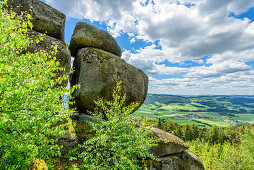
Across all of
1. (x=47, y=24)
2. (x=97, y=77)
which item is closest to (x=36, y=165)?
(x=97, y=77)

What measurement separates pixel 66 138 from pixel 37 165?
6401 mm

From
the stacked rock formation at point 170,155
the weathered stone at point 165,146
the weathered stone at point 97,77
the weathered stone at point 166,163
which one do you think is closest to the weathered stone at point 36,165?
the weathered stone at point 97,77

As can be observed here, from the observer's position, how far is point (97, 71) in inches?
591

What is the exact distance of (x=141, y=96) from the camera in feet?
60.8

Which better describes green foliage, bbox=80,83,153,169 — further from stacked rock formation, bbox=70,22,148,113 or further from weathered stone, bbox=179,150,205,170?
weathered stone, bbox=179,150,205,170

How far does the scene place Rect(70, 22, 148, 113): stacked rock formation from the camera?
14852 mm

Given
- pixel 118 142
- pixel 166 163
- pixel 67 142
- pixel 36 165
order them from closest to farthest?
pixel 36 165 < pixel 118 142 < pixel 67 142 < pixel 166 163

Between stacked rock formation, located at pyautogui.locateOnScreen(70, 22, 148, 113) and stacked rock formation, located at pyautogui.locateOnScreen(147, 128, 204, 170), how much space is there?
6471mm

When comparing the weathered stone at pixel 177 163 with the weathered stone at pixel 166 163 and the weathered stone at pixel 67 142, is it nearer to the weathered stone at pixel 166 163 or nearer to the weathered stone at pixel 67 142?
the weathered stone at pixel 166 163

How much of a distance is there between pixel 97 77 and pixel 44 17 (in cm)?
928

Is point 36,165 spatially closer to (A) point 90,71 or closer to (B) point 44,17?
(A) point 90,71

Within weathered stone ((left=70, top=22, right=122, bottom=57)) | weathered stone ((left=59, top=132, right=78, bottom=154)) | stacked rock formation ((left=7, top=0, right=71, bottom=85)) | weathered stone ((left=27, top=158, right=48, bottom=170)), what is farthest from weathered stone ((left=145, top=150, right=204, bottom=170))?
weathered stone ((left=70, top=22, right=122, bottom=57))

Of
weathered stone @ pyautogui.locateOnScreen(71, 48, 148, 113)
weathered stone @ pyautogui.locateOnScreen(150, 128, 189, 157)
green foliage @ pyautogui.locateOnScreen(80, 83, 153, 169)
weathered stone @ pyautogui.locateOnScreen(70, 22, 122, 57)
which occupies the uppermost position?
weathered stone @ pyautogui.locateOnScreen(70, 22, 122, 57)

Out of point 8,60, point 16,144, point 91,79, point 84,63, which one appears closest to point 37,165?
point 16,144
